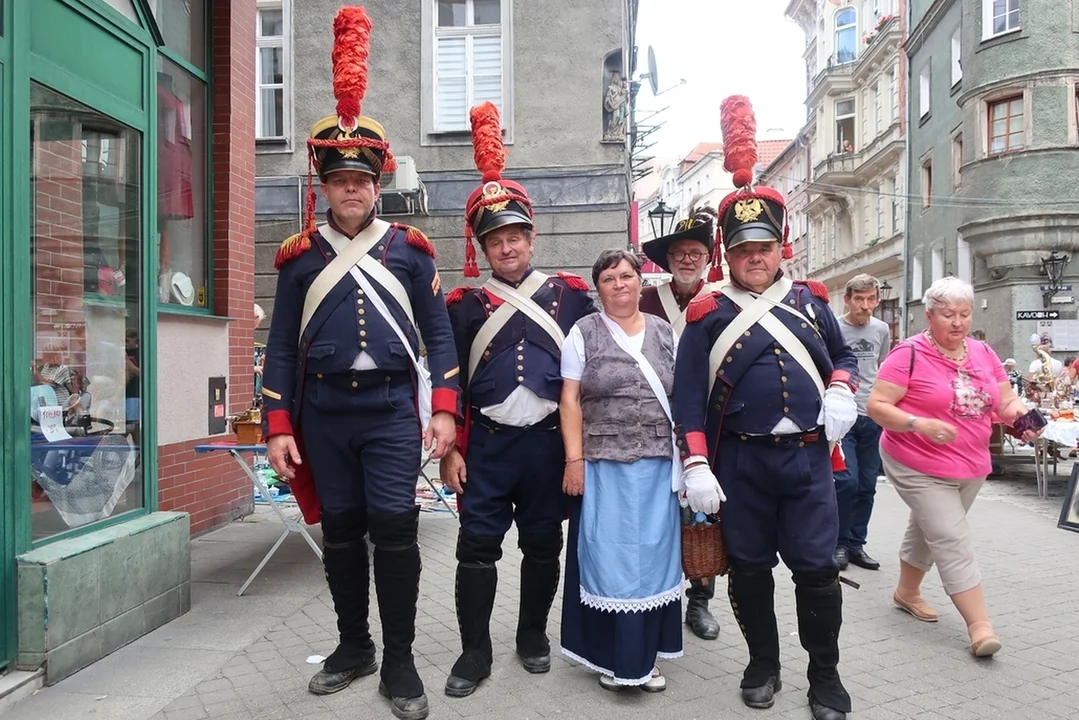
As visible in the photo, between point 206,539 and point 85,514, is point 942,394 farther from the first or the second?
point 206,539

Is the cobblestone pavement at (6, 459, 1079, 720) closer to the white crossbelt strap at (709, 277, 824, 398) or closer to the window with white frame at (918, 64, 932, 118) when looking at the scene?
the white crossbelt strap at (709, 277, 824, 398)

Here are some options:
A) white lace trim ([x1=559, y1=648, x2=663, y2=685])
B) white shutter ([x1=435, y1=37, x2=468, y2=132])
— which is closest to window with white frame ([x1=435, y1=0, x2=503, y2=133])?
white shutter ([x1=435, y1=37, x2=468, y2=132])

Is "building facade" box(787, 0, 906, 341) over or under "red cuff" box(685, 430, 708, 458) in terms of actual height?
over

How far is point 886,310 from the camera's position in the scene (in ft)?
105

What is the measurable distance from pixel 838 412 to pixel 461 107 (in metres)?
10.5

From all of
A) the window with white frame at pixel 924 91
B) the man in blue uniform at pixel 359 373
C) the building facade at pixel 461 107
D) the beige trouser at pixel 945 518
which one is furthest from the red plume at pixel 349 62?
the window with white frame at pixel 924 91

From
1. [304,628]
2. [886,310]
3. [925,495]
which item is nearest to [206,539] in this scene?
[304,628]

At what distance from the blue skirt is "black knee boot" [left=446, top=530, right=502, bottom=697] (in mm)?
385

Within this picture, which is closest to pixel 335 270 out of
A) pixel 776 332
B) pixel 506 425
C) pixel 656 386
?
pixel 506 425

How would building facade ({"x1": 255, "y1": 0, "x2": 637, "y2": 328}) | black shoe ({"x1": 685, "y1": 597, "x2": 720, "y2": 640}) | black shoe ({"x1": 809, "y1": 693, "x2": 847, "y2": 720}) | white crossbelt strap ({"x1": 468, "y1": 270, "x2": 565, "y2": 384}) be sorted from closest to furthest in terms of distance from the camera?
black shoe ({"x1": 809, "y1": 693, "x2": 847, "y2": 720}) < white crossbelt strap ({"x1": 468, "y1": 270, "x2": 565, "y2": 384}) < black shoe ({"x1": 685, "y1": 597, "x2": 720, "y2": 640}) < building facade ({"x1": 255, "y1": 0, "x2": 637, "y2": 328})

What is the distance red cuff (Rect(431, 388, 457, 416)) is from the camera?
134 inches

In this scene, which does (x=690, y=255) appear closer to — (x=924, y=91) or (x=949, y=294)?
(x=949, y=294)

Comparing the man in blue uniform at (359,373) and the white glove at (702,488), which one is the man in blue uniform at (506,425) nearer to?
the man in blue uniform at (359,373)

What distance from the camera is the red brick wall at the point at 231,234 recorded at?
642 centimetres
